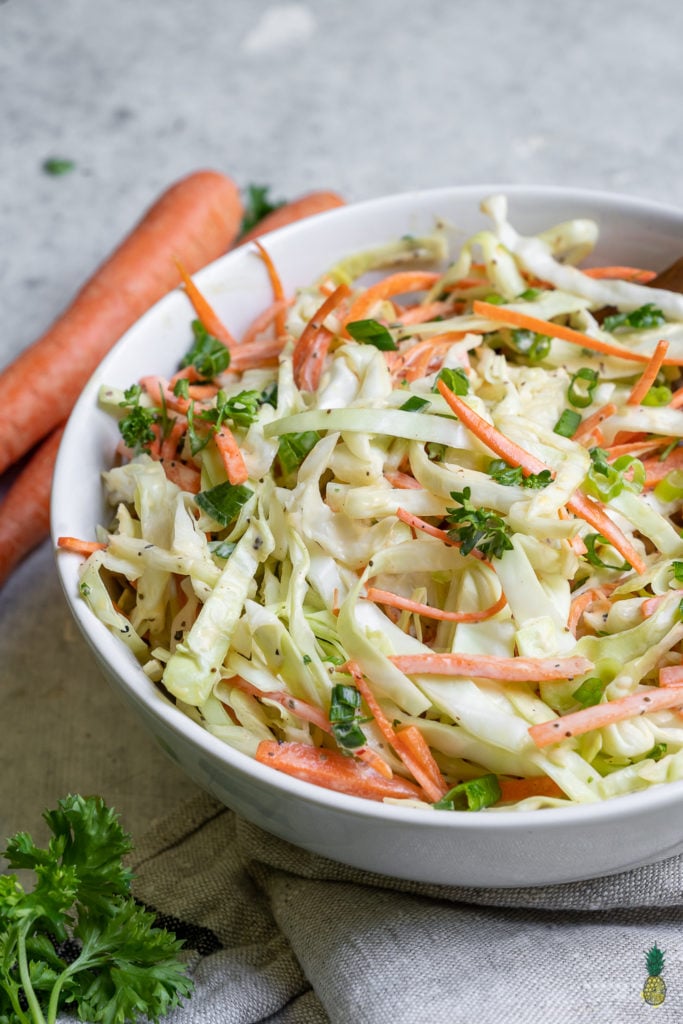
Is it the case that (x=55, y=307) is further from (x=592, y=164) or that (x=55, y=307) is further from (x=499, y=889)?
(x=499, y=889)

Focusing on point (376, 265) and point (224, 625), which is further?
point (376, 265)

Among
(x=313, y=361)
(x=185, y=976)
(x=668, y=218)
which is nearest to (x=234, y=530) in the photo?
(x=313, y=361)

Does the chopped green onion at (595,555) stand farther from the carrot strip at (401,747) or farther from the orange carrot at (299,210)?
the orange carrot at (299,210)

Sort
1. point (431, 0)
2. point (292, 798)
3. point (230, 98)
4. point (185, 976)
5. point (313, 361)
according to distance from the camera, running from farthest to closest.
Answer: point (431, 0), point (230, 98), point (313, 361), point (185, 976), point (292, 798)

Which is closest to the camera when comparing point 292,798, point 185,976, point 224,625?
point 292,798

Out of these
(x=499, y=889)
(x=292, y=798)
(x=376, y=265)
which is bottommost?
(x=499, y=889)

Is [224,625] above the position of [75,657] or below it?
above
